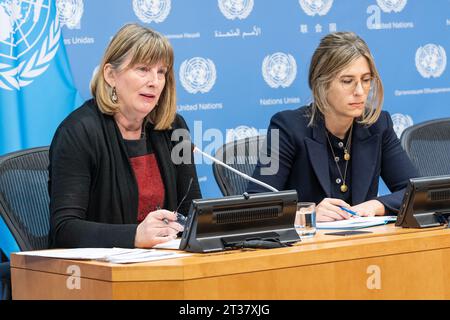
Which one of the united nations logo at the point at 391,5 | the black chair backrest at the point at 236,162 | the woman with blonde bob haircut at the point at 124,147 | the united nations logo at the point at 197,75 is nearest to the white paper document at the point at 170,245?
the woman with blonde bob haircut at the point at 124,147

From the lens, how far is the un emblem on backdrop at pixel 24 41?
3.70 meters

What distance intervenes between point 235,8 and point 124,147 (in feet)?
4.87

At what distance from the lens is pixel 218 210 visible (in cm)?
249

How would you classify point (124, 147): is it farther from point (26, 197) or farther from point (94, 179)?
point (26, 197)

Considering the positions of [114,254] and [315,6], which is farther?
[315,6]

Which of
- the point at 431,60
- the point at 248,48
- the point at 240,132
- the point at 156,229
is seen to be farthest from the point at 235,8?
the point at 156,229

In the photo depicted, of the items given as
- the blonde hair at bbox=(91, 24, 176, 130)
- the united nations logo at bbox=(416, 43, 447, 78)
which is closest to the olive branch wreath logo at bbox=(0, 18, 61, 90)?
the blonde hair at bbox=(91, 24, 176, 130)

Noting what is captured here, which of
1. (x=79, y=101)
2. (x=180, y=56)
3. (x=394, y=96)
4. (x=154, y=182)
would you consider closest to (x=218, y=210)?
(x=154, y=182)

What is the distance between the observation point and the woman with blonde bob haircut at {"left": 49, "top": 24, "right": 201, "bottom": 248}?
297cm

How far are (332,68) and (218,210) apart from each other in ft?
4.33

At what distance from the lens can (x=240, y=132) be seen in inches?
175

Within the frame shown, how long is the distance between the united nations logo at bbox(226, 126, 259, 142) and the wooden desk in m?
1.71

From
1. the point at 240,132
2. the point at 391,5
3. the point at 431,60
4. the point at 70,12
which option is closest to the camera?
the point at 70,12
